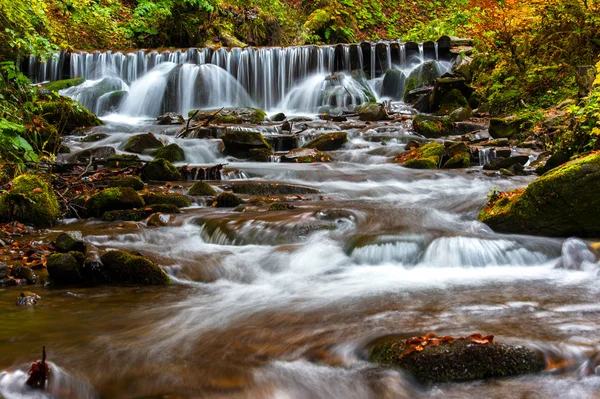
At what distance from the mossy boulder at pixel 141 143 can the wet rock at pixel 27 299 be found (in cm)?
776

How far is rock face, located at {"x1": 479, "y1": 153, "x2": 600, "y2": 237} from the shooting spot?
538cm

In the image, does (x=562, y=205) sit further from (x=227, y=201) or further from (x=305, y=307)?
(x=227, y=201)

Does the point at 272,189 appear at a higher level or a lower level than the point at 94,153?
lower

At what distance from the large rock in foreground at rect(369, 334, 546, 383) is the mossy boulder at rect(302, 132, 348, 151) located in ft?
31.6

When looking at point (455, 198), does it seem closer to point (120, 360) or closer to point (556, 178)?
point (556, 178)

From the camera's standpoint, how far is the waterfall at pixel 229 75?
18.2 m

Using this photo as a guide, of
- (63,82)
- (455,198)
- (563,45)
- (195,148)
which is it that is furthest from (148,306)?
(63,82)

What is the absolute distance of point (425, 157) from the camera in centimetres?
1073

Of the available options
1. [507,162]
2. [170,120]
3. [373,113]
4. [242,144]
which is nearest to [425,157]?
[507,162]

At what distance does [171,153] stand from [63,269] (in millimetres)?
6961

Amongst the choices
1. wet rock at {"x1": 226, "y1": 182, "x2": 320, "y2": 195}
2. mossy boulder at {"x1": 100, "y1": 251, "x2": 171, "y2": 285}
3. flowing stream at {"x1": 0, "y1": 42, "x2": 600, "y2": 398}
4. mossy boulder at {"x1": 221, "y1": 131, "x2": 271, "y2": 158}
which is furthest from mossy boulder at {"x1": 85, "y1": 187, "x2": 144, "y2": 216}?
mossy boulder at {"x1": 221, "y1": 131, "x2": 271, "y2": 158}

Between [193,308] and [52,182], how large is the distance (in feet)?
15.5

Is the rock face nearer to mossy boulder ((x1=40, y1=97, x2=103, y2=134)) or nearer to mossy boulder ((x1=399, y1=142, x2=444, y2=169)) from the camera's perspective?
mossy boulder ((x1=399, y1=142, x2=444, y2=169))

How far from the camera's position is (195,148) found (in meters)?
11.8
